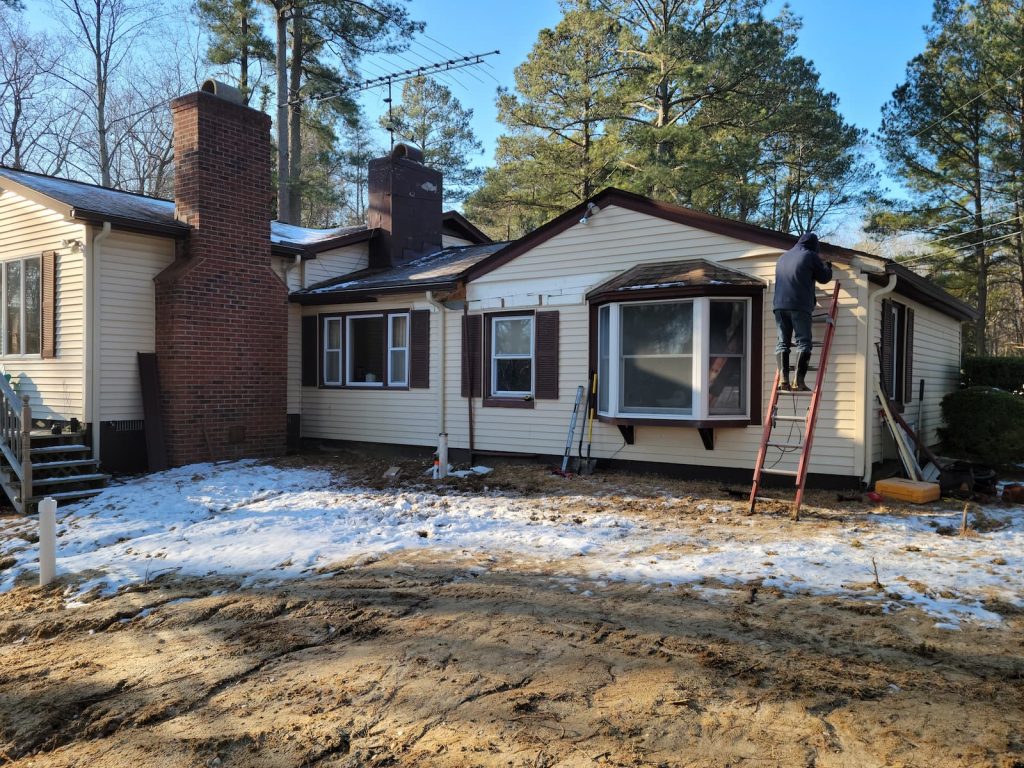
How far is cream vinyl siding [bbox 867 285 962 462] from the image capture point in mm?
8844

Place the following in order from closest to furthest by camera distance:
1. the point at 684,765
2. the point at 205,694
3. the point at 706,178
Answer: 1. the point at 684,765
2. the point at 205,694
3. the point at 706,178

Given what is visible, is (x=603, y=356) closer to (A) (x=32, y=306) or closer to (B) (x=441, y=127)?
(A) (x=32, y=306)

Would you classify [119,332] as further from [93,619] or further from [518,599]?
[518,599]

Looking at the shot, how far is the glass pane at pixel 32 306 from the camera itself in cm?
1137

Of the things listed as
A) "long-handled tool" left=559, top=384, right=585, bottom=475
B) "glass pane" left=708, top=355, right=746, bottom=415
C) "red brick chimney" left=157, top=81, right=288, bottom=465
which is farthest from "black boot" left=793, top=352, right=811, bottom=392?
"red brick chimney" left=157, top=81, right=288, bottom=465

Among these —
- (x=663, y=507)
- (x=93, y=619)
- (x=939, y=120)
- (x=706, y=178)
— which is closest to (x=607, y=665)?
(x=93, y=619)

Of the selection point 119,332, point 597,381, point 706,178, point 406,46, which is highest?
point 406,46

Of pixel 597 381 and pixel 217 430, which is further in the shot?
pixel 217 430

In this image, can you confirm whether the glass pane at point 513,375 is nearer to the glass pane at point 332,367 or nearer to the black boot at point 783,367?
the glass pane at point 332,367

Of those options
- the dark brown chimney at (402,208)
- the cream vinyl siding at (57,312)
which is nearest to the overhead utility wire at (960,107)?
the dark brown chimney at (402,208)

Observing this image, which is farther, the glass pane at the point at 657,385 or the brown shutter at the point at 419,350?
the brown shutter at the point at 419,350

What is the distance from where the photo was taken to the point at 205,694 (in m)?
3.87

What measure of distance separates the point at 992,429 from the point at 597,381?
659cm

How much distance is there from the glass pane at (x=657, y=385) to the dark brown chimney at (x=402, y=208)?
22.8ft
